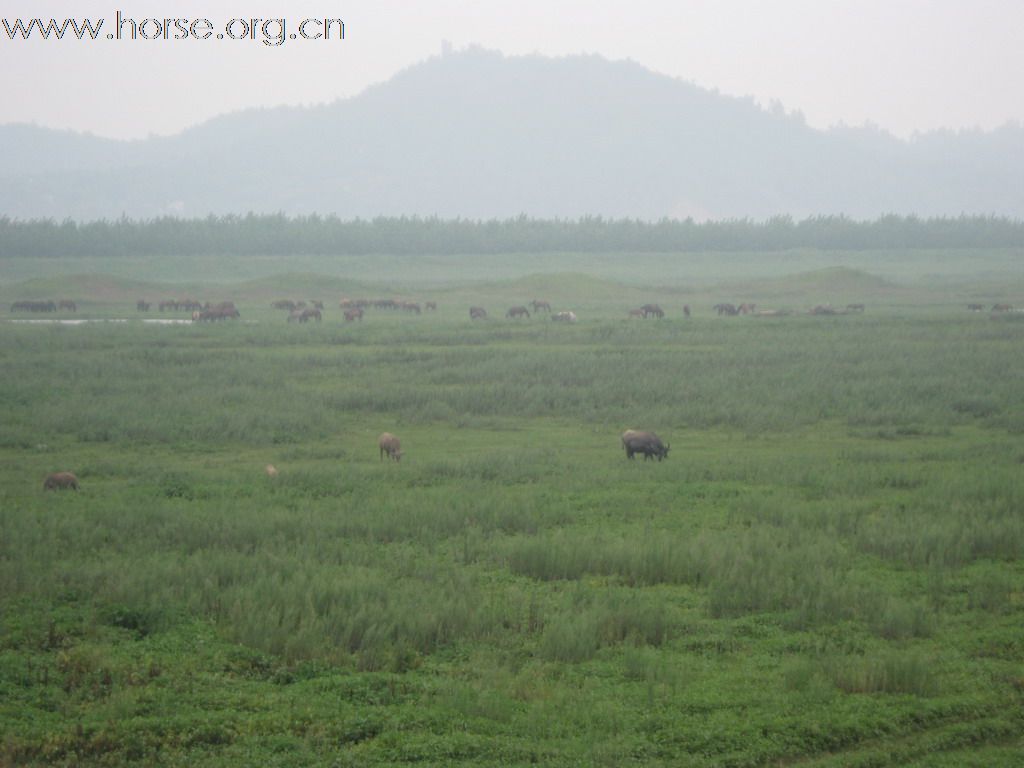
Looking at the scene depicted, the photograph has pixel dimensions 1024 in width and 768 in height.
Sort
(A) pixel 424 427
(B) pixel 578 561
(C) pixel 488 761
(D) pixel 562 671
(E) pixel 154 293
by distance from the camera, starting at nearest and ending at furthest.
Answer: (C) pixel 488 761, (D) pixel 562 671, (B) pixel 578 561, (A) pixel 424 427, (E) pixel 154 293

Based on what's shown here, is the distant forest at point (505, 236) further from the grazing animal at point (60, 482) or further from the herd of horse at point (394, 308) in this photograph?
the grazing animal at point (60, 482)

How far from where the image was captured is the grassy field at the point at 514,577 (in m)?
7.42

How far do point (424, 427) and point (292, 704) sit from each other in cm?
1506

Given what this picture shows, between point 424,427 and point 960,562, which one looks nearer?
point 960,562

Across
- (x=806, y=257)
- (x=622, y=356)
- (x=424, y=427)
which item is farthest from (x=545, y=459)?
(x=806, y=257)

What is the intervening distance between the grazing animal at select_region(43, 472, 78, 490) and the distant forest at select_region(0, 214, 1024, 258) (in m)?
80.8

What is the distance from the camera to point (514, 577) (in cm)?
1104

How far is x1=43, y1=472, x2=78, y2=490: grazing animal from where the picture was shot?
15.5 m

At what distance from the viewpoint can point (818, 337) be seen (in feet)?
123

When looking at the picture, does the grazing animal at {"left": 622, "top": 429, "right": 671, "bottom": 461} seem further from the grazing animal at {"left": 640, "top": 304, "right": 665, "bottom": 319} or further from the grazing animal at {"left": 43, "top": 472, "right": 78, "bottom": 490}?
the grazing animal at {"left": 640, "top": 304, "right": 665, "bottom": 319}

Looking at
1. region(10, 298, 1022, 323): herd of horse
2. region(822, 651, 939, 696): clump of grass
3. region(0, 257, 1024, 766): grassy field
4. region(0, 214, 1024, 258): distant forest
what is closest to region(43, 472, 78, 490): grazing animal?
region(0, 257, 1024, 766): grassy field

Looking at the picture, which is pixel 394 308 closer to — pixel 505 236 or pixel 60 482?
pixel 60 482

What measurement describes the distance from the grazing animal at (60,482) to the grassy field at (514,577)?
0.73 feet

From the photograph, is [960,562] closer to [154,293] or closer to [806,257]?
[154,293]
